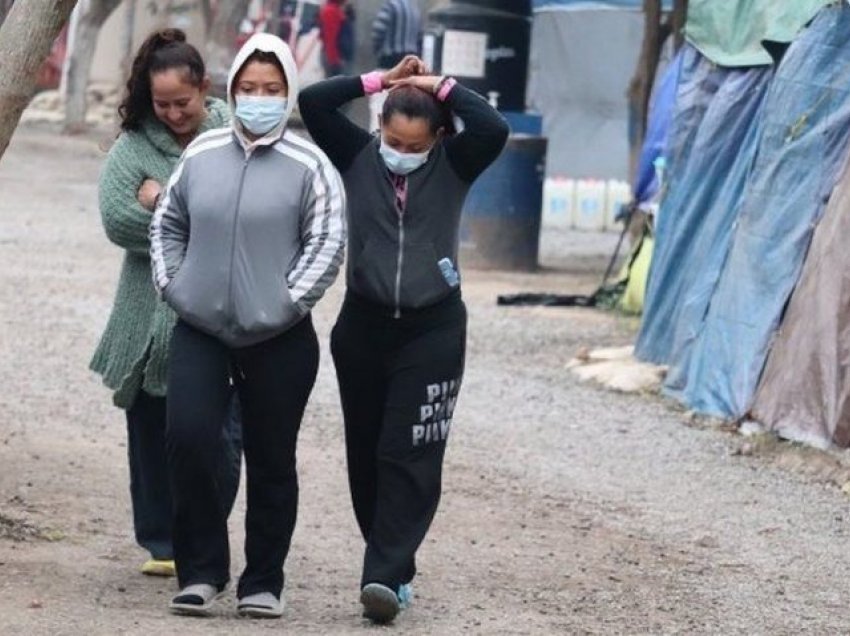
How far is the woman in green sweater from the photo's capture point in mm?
6797

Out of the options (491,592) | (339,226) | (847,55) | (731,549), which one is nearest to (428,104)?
(339,226)

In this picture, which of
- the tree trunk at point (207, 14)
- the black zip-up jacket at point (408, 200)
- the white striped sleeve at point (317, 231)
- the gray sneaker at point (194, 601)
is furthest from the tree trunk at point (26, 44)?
the tree trunk at point (207, 14)

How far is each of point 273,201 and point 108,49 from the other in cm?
3152

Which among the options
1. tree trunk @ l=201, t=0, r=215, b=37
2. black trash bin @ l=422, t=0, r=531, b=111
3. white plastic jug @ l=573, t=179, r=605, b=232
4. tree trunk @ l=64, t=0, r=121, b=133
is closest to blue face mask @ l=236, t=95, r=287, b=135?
black trash bin @ l=422, t=0, r=531, b=111

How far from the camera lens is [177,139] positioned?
6.93 m

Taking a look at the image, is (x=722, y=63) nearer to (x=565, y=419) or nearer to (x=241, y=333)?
(x=565, y=419)

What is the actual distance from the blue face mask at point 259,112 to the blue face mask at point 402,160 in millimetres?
341

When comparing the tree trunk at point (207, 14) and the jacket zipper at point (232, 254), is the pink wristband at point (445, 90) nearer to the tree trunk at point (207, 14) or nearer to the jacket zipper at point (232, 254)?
the jacket zipper at point (232, 254)

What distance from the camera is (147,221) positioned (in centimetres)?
676

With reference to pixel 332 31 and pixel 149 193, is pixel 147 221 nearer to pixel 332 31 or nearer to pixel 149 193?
pixel 149 193

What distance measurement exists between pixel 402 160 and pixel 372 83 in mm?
286

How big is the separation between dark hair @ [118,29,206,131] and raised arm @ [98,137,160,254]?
0.09 metres

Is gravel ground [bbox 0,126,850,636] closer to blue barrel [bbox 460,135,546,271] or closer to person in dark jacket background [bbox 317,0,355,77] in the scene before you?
blue barrel [bbox 460,135,546,271]

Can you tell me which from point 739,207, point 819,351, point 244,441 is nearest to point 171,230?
point 244,441
